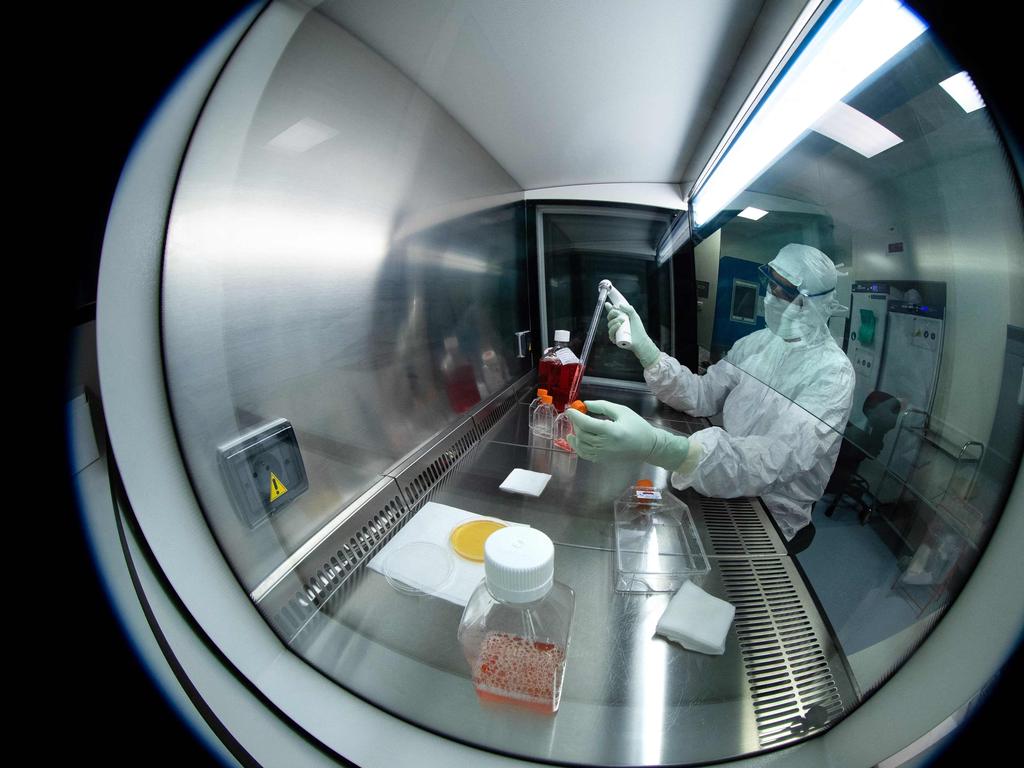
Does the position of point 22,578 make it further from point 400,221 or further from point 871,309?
point 871,309

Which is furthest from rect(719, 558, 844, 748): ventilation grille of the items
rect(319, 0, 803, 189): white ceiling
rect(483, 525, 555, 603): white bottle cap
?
rect(319, 0, 803, 189): white ceiling

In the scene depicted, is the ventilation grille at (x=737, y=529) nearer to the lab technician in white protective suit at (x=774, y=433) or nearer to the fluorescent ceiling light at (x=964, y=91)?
the lab technician in white protective suit at (x=774, y=433)

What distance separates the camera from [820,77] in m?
0.68

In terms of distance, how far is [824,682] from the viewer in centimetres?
53

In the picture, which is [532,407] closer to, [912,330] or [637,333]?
[637,333]

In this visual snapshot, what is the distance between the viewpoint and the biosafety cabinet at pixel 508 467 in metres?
0.41

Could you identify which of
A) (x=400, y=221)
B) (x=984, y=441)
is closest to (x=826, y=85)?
(x=984, y=441)

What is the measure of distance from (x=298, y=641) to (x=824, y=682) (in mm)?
773

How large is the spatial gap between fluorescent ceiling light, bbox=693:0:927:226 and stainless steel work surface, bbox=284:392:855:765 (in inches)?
33.3

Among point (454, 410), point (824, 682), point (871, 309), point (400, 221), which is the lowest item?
point (824, 682)

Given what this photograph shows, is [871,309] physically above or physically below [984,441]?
above

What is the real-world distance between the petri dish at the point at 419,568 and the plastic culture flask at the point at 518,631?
12cm

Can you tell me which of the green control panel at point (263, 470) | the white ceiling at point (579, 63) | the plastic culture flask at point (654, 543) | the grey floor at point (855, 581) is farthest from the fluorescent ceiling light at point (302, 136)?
the grey floor at point (855, 581)

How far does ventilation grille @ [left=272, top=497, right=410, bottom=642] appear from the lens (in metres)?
0.60
